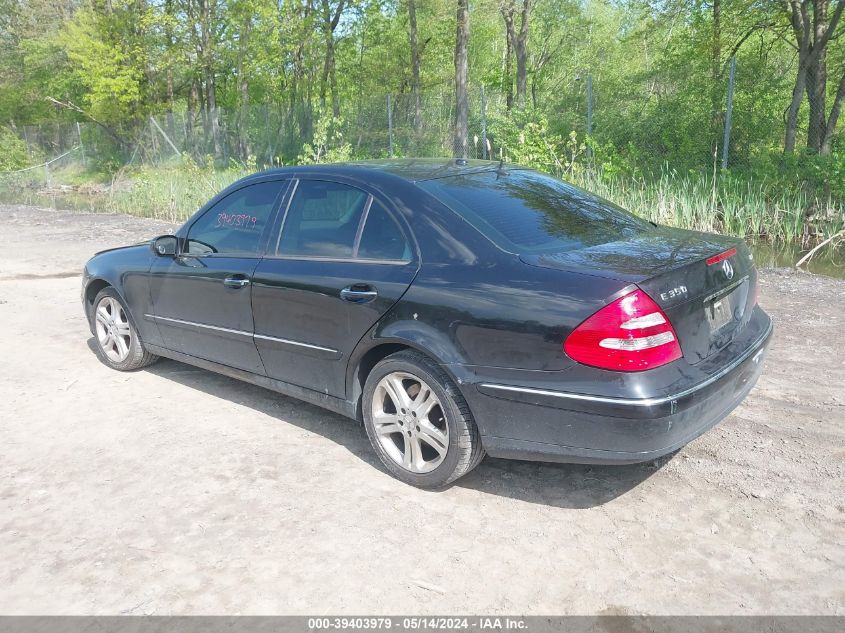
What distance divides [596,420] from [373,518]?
1145 millimetres

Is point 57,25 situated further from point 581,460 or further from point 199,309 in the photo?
point 581,460

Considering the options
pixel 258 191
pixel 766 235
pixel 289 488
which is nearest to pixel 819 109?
pixel 766 235

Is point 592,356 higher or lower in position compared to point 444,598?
higher

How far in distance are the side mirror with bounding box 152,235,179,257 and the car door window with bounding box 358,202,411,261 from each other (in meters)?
1.76

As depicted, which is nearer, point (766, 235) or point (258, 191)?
point (258, 191)

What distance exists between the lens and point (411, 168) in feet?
13.6

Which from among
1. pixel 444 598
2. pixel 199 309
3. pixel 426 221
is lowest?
pixel 444 598

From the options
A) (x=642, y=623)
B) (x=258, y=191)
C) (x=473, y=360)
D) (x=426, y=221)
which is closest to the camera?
(x=642, y=623)

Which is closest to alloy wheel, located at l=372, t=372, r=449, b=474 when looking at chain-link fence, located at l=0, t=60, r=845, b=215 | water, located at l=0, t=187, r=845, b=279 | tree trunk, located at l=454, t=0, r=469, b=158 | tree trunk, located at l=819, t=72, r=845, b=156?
water, located at l=0, t=187, r=845, b=279

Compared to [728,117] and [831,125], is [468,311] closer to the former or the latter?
[728,117]

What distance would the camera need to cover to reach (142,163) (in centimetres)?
3188

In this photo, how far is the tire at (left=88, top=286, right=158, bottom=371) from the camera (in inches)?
216

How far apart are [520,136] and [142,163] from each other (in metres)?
24.0

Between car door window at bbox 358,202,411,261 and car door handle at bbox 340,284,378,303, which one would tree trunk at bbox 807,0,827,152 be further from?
car door handle at bbox 340,284,378,303
